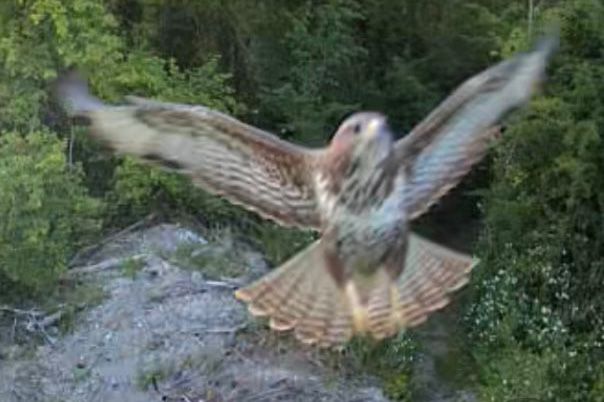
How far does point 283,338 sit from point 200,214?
3.64 ft

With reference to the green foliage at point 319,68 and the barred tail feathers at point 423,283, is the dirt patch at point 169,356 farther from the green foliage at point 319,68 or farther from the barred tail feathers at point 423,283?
the barred tail feathers at point 423,283

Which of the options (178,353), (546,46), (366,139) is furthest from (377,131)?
(178,353)

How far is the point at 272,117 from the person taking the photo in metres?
9.70

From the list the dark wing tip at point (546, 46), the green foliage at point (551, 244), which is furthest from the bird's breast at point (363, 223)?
the green foliage at point (551, 244)

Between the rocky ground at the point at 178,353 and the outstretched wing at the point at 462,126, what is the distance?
394cm

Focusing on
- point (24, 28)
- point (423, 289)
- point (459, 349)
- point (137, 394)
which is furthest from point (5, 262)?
point (423, 289)

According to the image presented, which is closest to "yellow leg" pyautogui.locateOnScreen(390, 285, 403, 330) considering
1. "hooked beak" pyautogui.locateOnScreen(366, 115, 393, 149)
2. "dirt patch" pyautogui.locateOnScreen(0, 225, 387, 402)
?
"hooked beak" pyautogui.locateOnScreen(366, 115, 393, 149)

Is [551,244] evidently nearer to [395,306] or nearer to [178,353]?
[178,353]

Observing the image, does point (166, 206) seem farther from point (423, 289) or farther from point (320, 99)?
point (423, 289)

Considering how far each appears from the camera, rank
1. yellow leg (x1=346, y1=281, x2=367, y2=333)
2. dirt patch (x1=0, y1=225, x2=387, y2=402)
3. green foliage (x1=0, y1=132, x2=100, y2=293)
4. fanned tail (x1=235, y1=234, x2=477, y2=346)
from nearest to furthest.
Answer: yellow leg (x1=346, y1=281, x2=367, y2=333), fanned tail (x1=235, y1=234, x2=477, y2=346), dirt patch (x1=0, y1=225, x2=387, y2=402), green foliage (x1=0, y1=132, x2=100, y2=293)

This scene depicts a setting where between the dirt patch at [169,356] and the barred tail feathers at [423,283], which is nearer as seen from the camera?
the barred tail feathers at [423,283]

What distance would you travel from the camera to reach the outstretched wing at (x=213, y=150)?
3.98 meters

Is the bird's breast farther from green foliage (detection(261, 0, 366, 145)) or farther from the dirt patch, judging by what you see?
green foliage (detection(261, 0, 366, 145))

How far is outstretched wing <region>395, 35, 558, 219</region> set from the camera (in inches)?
153
